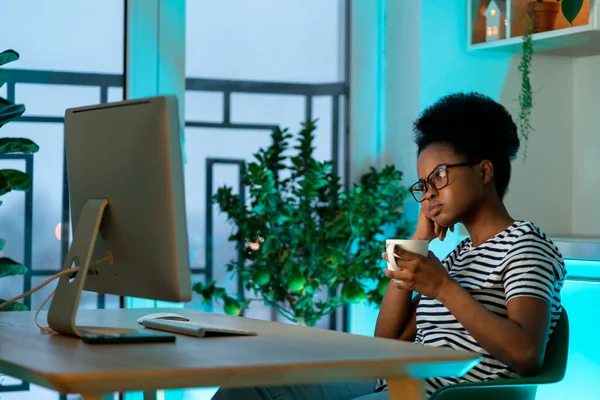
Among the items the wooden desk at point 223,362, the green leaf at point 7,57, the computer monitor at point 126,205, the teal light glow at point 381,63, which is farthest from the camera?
the teal light glow at point 381,63

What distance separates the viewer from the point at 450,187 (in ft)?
7.13

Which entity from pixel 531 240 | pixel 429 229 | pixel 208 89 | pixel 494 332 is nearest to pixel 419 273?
pixel 494 332

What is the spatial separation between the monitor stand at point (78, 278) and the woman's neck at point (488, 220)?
0.88 meters

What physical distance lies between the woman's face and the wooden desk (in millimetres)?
523

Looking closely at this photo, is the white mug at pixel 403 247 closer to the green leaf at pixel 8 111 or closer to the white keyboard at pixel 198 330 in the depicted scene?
the white keyboard at pixel 198 330

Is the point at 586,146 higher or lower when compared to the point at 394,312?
higher

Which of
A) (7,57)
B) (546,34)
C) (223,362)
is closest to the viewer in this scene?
(223,362)

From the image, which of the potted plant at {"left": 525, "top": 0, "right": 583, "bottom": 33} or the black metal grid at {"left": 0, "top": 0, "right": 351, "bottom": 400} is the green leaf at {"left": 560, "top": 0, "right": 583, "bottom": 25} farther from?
the black metal grid at {"left": 0, "top": 0, "right": 351, "bottom": 400}

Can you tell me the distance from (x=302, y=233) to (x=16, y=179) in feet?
3.61

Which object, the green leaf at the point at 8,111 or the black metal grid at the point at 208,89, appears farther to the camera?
the black metal grid at the point at 208,89

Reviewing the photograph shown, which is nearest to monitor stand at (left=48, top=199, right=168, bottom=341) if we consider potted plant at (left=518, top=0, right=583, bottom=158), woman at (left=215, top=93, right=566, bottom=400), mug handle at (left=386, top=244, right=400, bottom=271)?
woman at (left=215, top=93, right=566, bottom=400)

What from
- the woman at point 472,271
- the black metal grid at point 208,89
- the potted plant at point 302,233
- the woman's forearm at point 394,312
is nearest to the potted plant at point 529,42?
the potted plant at point 302,233

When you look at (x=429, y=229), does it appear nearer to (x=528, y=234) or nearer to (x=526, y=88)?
(x=528, y=234)

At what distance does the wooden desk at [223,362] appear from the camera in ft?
4.18
